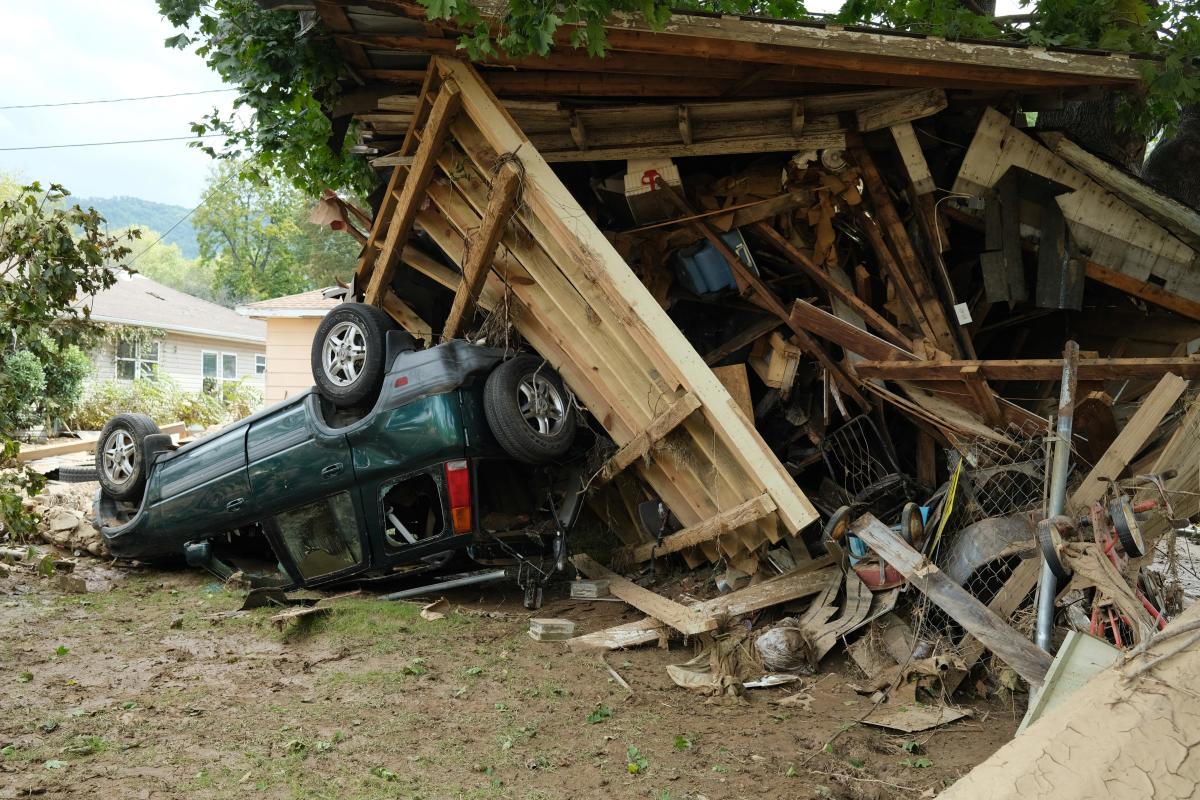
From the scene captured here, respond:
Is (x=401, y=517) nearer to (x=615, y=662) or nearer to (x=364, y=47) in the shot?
(x=615, y=662)

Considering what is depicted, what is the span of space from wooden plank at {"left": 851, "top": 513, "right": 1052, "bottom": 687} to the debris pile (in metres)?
0.02

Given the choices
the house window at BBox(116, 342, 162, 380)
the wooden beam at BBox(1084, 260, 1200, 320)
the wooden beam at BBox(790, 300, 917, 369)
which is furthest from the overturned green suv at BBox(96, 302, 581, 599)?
the house window at BBox(116, 342, 162, 380)

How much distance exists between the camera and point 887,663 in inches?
236

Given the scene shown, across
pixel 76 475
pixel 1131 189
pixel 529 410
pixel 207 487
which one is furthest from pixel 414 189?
pixel 76 475

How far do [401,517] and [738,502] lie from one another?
353 cm

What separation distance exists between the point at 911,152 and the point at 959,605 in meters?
4.16

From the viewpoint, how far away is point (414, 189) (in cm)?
830

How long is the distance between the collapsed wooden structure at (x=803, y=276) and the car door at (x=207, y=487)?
7.22 ft

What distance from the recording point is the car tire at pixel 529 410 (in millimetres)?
7223

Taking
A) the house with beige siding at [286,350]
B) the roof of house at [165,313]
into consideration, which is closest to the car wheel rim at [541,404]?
the house with beige siding at [286,350]

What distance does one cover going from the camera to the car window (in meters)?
7.87

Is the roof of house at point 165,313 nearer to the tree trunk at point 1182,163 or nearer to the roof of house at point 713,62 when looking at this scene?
the roof of house at point 713,62

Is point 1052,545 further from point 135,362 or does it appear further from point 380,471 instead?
point 135,362

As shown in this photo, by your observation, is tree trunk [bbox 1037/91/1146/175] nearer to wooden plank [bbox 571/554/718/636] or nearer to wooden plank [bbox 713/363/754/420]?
wooden plank [bbox 713/363/754/420]
